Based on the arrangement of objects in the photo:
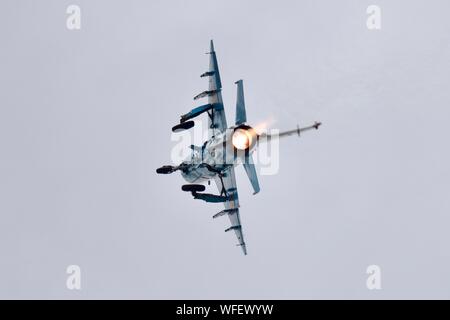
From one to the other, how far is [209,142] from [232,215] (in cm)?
1300

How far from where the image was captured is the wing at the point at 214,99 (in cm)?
5109

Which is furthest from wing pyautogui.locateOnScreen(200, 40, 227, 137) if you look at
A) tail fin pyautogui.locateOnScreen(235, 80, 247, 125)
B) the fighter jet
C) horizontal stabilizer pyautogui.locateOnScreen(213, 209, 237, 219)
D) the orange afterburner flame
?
the orange afterburner flame

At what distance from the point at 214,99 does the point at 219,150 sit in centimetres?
832

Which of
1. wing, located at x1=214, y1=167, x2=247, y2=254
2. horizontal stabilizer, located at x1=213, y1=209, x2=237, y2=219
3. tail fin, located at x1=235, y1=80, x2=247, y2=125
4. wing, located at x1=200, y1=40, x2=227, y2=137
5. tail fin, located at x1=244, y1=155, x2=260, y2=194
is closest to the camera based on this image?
tail fin, located at x1=235, y1=80, x2=247, y2=125

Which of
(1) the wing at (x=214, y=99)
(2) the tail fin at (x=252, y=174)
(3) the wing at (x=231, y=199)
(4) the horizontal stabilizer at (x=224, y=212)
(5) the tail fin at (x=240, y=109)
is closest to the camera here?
(5) the tail fin at (x=240, y=109)

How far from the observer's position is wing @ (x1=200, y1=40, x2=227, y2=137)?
2012 inches

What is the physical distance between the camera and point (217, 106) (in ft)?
168

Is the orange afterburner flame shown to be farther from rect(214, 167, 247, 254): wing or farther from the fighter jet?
rect(214, 167, 247, 254): wing

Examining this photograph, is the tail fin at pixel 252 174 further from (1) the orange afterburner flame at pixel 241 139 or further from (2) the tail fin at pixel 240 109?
(1) the orange afterburner flame at pixel 241 139

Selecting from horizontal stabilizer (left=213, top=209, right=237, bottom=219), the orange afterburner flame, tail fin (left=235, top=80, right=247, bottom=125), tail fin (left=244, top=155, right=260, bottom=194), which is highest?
tail fin (left=235, top=80, right=247, bottom=125)

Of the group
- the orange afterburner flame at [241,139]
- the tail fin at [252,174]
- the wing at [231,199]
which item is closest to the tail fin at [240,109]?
the orange afterburner flame at [241,139]

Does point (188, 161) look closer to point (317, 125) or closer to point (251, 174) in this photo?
point (251, 174)

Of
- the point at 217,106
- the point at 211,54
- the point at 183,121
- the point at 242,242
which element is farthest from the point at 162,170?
the point at 242,242
